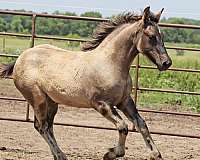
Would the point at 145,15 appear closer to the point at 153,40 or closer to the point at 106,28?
the point at 153,40

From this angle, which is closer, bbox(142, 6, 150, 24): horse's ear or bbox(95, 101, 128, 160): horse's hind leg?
bbox(95, 101, 128, 160): horse's hind leg

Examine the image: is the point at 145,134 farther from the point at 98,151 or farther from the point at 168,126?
the point at 168,126

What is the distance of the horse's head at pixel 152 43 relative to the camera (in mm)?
6156

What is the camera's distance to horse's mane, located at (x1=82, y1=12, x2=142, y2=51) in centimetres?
662

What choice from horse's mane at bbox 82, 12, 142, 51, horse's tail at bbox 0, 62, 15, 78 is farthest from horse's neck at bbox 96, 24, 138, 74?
horse's tail at bbox 0, 62, 15, 78

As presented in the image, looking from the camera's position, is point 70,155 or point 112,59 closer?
point 112,59

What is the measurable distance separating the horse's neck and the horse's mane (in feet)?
0.39

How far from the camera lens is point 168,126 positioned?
10.6 metres

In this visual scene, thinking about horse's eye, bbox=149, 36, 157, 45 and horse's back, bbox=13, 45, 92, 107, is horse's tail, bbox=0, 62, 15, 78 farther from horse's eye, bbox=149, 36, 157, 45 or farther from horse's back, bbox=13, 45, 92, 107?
horse's eye, bbox=149, 36, 157, 45

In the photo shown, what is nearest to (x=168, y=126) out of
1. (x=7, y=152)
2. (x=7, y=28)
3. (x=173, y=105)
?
(x=173, y=105)

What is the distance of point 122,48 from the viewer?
21.1ft

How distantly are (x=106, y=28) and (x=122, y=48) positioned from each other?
0.38m

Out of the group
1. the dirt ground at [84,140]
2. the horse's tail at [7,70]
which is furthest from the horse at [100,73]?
the dirt ground at [84,140]

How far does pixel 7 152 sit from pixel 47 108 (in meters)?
0.96
